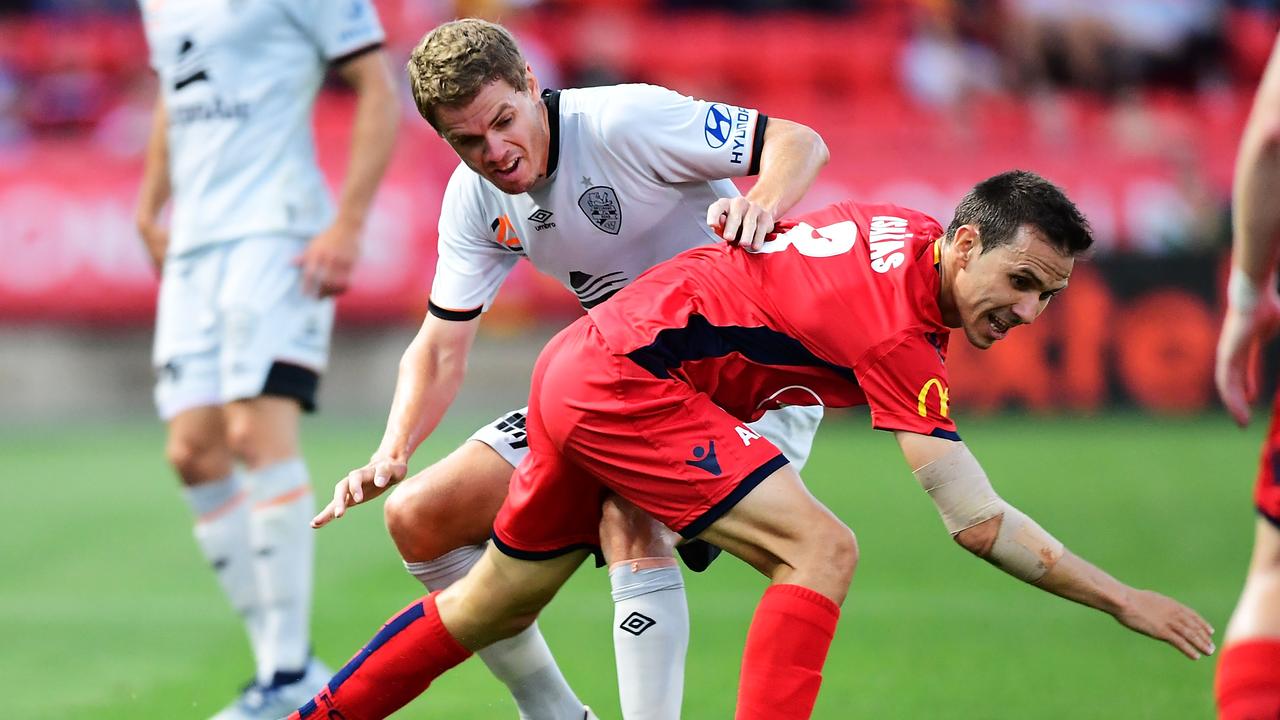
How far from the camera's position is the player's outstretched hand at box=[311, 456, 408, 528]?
3.58m

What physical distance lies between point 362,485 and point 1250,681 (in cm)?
196

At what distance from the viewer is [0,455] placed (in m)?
10.8

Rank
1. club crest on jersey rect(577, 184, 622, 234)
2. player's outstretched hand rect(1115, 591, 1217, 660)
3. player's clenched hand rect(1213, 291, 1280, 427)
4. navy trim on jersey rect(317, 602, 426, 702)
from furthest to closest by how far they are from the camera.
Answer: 1. club crest on jersey rect(577, 184, 622, 234)
2. navy trim on jersey rect(317, 602, 426, 702)
3. player's outstretched hand rect(1115, 591, 1217, 660)
4. player's clenched hand rect(1213, 291, 1280, 427)

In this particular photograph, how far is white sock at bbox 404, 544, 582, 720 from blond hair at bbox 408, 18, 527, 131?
3.82 ft

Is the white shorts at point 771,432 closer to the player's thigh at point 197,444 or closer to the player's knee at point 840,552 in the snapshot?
the player's knee at point 840,552

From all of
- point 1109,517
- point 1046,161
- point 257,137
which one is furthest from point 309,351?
point 1046,161

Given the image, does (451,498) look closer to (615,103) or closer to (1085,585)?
(615,103)

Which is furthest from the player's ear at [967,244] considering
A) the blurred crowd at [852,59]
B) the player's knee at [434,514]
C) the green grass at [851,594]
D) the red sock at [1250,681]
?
the blurred crowd at [852,59]

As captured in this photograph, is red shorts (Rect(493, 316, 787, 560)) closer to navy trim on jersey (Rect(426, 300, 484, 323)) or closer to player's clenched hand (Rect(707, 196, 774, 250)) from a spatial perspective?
player's clenched hand (Rect(707, 196, 774, 250))

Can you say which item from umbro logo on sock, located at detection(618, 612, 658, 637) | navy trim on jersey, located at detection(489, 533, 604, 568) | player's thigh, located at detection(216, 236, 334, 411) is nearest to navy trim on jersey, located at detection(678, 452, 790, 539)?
umbro logo on sock, located at detection(618, 612, 658, 637)

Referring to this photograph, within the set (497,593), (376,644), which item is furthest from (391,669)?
(497,593)

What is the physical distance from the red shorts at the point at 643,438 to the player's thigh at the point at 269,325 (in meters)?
1.67

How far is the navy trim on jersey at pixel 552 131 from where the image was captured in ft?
12.7

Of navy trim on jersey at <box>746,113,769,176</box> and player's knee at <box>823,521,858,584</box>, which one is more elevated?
navy trim on jersey at <box>746,113,769,176</box>
